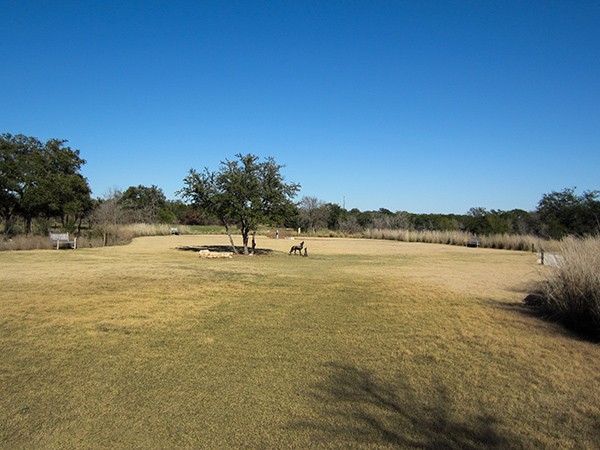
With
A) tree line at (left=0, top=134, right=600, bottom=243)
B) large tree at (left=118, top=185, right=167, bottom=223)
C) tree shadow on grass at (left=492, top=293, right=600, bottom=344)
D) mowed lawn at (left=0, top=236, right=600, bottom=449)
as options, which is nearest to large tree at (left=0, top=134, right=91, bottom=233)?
tree line at (left=0, top=134, right=600, bottom=243)

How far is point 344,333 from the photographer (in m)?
6.55

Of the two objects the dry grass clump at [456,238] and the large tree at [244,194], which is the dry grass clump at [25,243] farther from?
the dry grass clump at [456,238]

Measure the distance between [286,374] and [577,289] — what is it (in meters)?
5.54

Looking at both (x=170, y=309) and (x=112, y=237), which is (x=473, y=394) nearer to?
(x=170, y=309)

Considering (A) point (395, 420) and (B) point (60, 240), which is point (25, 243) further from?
(A) point (395, 420)

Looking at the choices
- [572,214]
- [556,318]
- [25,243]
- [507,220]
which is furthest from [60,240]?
[507,220]

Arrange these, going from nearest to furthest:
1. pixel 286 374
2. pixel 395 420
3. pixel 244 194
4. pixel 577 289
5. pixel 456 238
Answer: pixel 395 420, pixel 286 374, pixel 577 289, pixel 244 194, pixel 456 238

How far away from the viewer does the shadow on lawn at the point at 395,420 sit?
3.31 metres

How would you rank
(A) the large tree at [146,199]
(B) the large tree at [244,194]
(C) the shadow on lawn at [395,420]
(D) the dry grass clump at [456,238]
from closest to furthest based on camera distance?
1. (C) the shadow on lawn at [395,420]
2. (B) the large tree at [244,194]
3. (D) the dry grass clump at [456,238]
4. (A) the large tree at [146,199]

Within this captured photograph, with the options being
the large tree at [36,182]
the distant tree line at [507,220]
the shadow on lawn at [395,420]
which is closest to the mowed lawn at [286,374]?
the shadow on lawn at [395,420]

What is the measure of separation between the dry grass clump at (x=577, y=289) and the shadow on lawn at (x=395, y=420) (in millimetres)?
4102

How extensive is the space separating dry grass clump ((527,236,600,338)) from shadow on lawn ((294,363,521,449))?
410 cm

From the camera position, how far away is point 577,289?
282 inches

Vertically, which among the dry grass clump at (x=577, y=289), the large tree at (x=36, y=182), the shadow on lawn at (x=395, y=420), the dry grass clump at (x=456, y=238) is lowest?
the shadow on lawn at (x=395, y=420)
